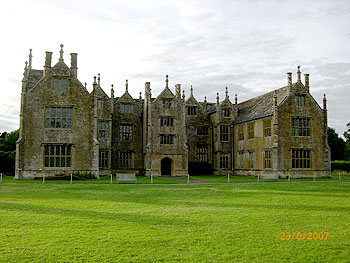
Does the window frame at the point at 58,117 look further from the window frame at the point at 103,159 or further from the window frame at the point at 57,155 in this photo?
the window frame at the point at 103,159

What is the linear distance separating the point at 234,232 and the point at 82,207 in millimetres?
7248

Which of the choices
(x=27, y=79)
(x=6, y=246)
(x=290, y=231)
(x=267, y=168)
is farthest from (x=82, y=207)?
(x=267, y=168)

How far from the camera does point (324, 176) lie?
40875mm

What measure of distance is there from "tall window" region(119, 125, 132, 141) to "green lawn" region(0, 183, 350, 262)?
1171 inches

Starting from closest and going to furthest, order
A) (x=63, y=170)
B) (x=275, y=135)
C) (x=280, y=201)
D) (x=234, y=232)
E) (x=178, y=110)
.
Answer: (x=234, y=232) < (x=280, y=201) < (x=63, y=170) < (x=275, y=135) < (x=178, y=110)

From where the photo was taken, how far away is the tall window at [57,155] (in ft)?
117

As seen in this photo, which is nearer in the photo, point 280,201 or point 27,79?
point 280,201

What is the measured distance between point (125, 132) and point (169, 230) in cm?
3686

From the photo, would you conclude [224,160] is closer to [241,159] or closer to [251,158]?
[241,159]

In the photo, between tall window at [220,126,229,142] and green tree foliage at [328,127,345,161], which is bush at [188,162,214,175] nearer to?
tall window at [220,126,229,142]

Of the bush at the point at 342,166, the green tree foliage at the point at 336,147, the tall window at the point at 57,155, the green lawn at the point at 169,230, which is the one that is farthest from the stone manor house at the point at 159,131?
the green tree foliage at the point at 336,147

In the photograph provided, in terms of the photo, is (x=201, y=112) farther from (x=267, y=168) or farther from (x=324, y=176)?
(x=324, y=176)

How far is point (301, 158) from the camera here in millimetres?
40562
